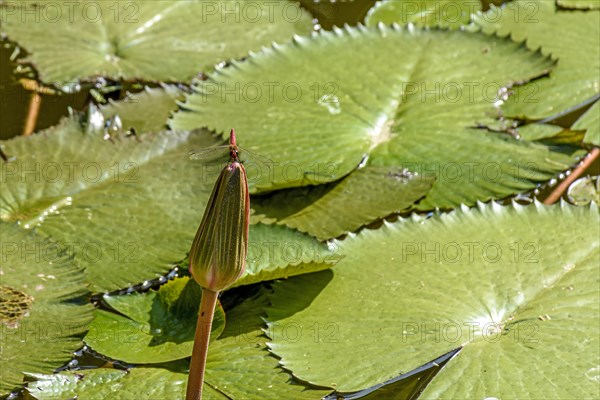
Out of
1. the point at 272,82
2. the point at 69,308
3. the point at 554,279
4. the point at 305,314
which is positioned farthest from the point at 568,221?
the point at 69,308

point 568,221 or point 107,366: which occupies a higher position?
point 568,221

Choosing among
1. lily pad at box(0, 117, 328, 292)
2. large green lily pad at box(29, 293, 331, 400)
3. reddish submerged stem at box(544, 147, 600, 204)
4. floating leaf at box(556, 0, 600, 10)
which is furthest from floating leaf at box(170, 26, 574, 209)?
large green lily pad at box(29, 293, 331, 400)

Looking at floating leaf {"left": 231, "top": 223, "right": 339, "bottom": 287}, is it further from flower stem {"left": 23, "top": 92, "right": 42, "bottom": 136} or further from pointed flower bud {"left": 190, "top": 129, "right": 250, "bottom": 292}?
flower stem {"left": 23, "top": 92, "right": 42, "bottom": 136}

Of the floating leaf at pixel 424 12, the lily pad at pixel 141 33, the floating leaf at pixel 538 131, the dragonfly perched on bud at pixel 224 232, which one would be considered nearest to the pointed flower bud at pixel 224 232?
the dragonfly perched on bud at pixel 224 232

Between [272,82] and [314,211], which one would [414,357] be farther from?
[272,82]

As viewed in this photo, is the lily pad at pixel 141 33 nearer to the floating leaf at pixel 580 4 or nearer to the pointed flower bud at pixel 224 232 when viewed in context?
the floating leaf at pixel 580 4

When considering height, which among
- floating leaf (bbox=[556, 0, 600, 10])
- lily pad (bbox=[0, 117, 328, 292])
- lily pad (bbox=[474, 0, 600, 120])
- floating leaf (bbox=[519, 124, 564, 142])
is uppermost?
floating leaf (bbox=[556, 0, 600, 10])
